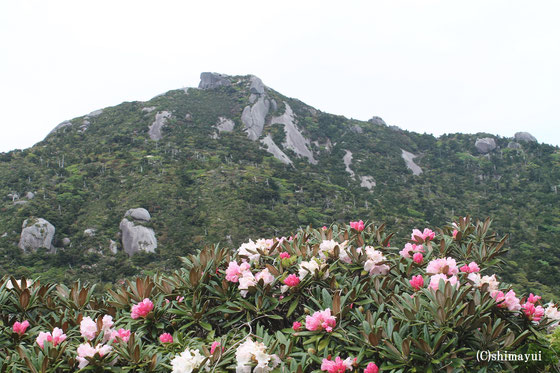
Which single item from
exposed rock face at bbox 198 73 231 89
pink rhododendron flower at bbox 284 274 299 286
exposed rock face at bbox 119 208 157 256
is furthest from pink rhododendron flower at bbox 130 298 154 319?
exposed rock face at bbox 198 73 231 89

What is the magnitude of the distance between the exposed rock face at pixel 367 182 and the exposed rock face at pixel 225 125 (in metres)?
24.0

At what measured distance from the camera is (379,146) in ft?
203

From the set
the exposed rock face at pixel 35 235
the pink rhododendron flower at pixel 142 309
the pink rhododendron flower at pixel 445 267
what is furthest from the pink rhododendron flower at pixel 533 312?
the exposed rock face at pixel 35 235

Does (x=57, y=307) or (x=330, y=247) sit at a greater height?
(x=330, y=247)

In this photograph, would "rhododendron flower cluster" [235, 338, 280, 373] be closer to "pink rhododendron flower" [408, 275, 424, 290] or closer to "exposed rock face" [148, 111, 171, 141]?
"pink rhododendron flower" [408, 275, 424, 290]

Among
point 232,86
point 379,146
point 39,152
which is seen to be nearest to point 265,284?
point 39,152

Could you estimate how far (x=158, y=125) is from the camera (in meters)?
52.4

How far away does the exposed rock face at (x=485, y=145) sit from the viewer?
59.5m

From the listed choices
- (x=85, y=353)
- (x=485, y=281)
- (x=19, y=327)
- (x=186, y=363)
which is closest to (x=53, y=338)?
(x=85, y=353)

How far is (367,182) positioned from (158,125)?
111 ft

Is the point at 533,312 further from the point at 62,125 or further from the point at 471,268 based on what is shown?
the point at 62,125

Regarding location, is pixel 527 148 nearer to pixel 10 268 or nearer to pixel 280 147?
pixel 280 147

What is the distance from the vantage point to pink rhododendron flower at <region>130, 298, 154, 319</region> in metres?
2.87

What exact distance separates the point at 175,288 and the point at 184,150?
1775 inches
